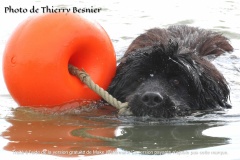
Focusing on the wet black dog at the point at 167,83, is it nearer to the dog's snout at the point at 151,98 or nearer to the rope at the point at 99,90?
the dog's snout at the point at 151,98

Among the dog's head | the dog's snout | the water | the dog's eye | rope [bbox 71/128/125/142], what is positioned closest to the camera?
the water

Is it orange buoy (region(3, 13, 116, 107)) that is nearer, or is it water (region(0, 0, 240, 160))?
water (region(0, 0, 240, 160))

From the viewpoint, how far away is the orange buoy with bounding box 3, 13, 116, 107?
595 cm

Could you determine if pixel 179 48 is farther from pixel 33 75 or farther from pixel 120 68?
pixel 33 75

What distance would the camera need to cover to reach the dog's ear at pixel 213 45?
7.64 m

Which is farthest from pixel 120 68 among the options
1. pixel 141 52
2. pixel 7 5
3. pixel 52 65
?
pixel 7 5

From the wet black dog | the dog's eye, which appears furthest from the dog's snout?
the dog's eye

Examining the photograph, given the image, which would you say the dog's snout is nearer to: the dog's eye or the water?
the water

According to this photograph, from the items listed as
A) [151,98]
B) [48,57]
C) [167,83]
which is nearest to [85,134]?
[151,98]

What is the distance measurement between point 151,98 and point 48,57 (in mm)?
1047

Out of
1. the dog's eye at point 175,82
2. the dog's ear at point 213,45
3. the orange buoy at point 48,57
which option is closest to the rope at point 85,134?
the orange buoy at point 48,57

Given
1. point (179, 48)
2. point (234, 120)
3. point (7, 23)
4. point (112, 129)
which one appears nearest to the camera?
point (112, 129)

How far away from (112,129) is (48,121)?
0.65m

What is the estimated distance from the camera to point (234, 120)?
19.9ft
